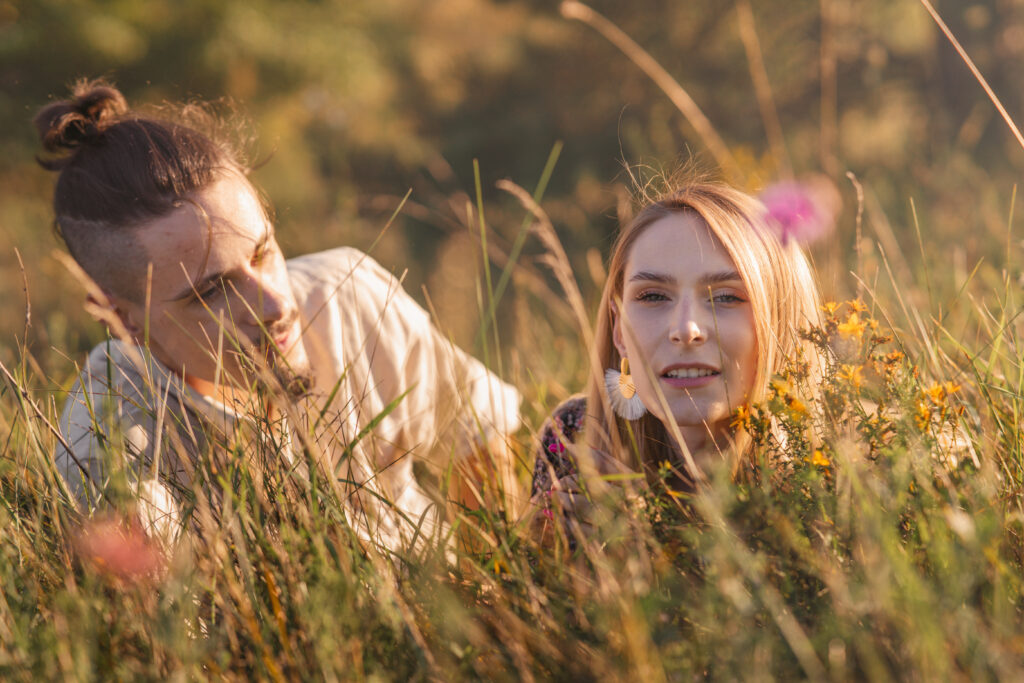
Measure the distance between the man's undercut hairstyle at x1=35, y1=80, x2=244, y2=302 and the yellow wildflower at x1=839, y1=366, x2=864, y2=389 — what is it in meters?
1.57

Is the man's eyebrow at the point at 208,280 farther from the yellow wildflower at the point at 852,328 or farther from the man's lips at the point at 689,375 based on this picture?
the yellow wildflower at the point at 852,328

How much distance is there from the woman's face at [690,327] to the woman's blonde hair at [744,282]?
0.07 feet

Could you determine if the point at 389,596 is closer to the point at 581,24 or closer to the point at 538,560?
the point at 538,560

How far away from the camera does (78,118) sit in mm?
Result: 2141

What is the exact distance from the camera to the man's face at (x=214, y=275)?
1930mm

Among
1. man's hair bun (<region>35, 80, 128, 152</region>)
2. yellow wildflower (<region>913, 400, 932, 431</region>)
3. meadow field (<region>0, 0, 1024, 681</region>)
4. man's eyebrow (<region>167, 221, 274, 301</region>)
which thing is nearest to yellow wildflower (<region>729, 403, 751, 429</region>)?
meadow field (<region>0, 0, 1024, 681</region>)

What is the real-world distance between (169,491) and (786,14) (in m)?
9.08

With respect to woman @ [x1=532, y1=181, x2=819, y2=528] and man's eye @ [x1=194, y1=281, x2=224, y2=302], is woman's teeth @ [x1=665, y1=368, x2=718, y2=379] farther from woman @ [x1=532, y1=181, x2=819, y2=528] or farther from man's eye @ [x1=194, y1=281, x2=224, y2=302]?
man's eye @ [x1=194, y1=281, x2=224, y2=302]

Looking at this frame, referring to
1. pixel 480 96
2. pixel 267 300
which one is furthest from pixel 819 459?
pixel 480 96

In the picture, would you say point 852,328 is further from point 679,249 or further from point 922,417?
point 679,249

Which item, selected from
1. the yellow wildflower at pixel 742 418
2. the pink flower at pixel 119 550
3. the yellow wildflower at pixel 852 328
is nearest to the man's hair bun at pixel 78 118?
the pink flower at pixel 119 550

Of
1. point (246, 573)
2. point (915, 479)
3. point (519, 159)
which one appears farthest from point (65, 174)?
point (519, 159)

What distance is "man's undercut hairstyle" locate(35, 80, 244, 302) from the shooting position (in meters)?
2.01

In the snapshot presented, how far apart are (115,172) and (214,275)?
1.41 ft
